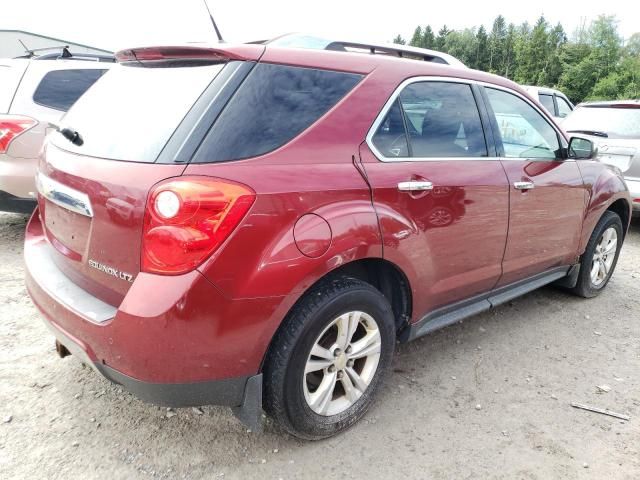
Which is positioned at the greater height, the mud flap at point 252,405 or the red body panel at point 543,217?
the red body panel at point 543,217

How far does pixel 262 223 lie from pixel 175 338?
0.51 m

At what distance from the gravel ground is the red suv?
0.23m

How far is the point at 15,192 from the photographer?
443 cm

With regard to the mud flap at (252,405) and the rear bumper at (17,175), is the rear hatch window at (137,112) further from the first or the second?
the rear bumper at (17,175)

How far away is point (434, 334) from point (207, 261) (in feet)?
7.13

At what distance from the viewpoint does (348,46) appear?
260cm

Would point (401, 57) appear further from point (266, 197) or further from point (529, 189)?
point (266, 197)

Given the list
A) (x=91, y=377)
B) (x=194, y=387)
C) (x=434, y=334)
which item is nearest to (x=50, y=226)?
(x=91, y=377)

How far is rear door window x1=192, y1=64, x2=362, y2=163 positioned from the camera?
1.92 m

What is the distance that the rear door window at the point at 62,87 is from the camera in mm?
4762

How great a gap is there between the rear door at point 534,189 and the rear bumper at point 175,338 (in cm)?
185

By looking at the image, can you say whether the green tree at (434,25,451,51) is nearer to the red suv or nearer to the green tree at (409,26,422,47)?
the green tree at (409,26,422,47)

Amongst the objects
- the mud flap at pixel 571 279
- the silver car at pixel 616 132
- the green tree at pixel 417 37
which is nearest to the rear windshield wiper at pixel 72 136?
the mud flap at pixel 571 279

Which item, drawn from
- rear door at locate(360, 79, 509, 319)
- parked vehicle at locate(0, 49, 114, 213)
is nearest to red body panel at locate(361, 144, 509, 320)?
rear door at locate(360, 79, 509, 319)
